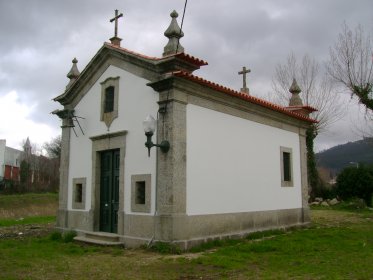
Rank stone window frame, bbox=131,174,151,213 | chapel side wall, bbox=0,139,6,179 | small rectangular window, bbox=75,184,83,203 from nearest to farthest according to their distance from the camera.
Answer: stone window frame, bbox=131,174,151,213, small rectangular window, bbox=75,184,83,203, chapel side wall, bbox=0,139,6,179

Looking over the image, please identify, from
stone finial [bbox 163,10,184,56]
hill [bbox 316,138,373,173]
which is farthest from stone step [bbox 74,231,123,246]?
hill [bbox 316,138,373,173]

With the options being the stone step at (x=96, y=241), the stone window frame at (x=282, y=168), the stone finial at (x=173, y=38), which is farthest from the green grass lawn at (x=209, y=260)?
the stone finial at (x=173, y=38)

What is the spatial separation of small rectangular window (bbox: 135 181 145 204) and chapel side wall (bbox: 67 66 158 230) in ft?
0.94

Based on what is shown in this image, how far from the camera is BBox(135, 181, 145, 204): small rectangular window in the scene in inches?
391

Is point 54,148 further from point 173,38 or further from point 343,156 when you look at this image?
point 343,156

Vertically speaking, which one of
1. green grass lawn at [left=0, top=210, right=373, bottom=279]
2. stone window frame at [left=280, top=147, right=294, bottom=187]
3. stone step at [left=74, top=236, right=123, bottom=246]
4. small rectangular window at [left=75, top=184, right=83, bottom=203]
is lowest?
green grass lawn at [left=0, top=210, right=373, bottom=279]

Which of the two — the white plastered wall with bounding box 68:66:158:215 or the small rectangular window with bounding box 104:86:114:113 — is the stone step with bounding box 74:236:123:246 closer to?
the white plastered wall with bounding box 68:66:158:215

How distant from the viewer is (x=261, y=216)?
39.1 ft

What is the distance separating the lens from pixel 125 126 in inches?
414

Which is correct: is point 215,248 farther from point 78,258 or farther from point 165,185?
point 78,258

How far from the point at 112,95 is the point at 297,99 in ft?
25.3

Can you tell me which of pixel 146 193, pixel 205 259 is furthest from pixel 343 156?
pixel 205 259

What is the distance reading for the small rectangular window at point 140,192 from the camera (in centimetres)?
992

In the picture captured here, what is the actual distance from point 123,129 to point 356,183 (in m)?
17.1
